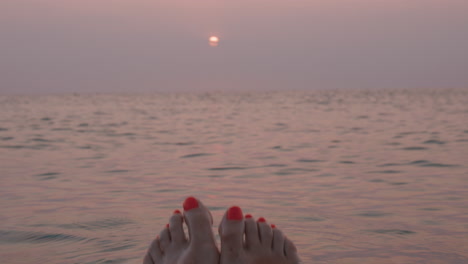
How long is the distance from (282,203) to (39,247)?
78.7 inches

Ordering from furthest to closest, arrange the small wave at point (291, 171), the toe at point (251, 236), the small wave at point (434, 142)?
the small wave at point (434, 142), the small wave at point (291, 171), the toe at point (251, 236)

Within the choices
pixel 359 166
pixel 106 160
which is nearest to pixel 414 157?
pixel 359 166

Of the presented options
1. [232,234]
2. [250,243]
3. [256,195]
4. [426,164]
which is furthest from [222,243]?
[426,164]

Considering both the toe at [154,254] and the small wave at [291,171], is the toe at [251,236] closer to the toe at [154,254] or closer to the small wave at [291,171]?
the toe at [154,254]

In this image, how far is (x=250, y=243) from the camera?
8.29 feet

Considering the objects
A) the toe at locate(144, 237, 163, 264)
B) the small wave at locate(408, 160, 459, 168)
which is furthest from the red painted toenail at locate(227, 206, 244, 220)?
the small wave at locate(408, 160, 459, 168)

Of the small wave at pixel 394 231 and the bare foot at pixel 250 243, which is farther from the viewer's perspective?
the small wave at pixel 394 231

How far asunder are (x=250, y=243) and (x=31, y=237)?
5.86 feet

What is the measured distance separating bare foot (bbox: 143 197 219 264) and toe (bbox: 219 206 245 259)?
0.05 m

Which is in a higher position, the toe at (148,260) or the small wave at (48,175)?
the toe at (148,260)

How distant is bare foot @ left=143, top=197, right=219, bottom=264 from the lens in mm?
2352

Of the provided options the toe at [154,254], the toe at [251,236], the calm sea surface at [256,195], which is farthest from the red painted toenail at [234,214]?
the calm sea surface at [256,195]

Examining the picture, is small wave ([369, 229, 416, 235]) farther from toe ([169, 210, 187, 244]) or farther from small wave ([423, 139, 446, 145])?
small wave ([423, 139, 446, 145])

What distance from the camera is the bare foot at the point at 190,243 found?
2.35 m
